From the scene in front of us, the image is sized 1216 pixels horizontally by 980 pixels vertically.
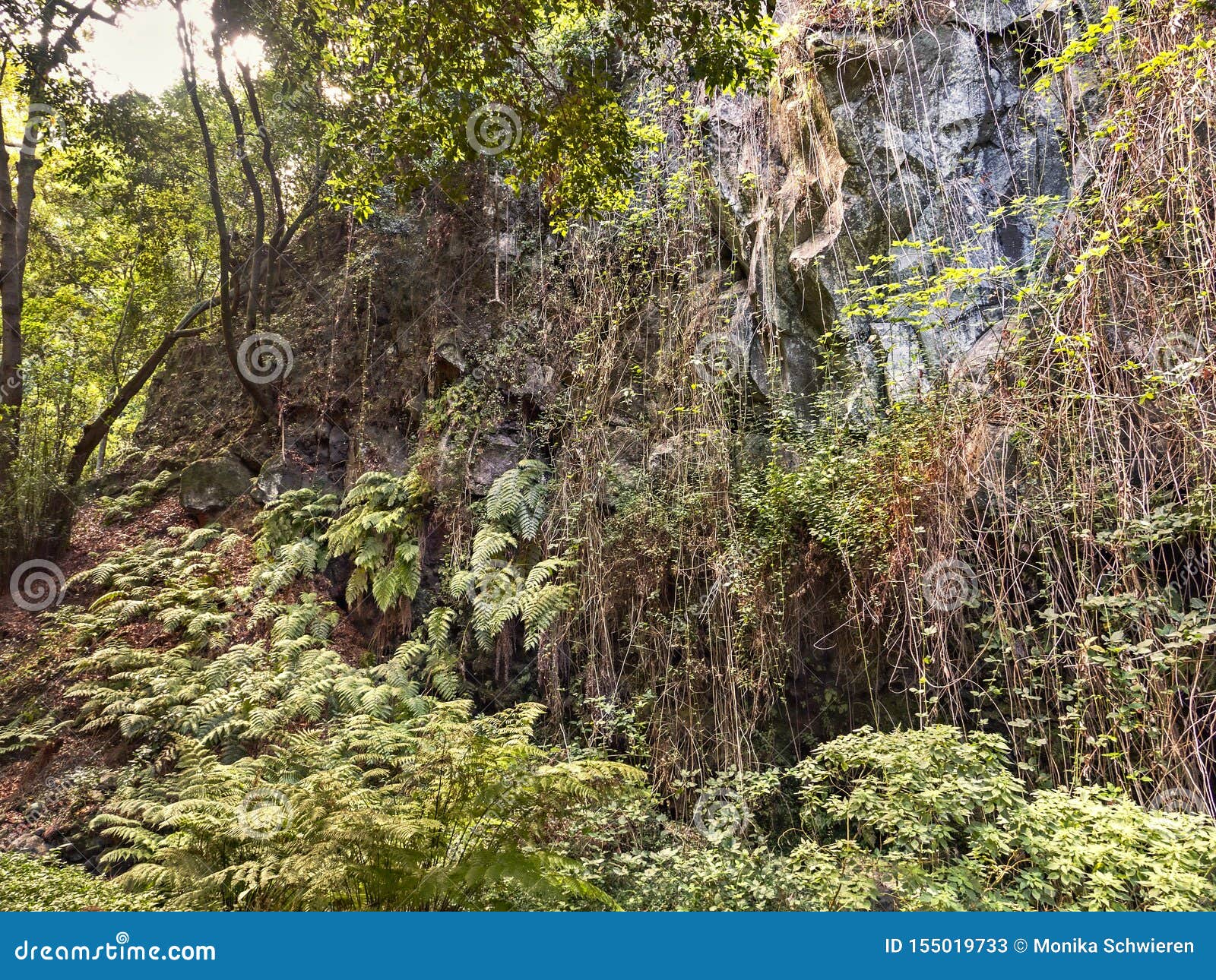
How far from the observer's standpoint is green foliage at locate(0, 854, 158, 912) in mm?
2799

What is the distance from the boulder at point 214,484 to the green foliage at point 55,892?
5.11m

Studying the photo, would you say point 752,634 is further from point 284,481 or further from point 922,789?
point 284,481

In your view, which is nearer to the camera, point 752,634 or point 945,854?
point 945,854

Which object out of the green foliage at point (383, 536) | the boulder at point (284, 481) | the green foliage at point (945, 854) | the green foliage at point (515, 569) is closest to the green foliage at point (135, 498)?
the boulder at point (284, 481)

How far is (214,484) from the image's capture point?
318 inches

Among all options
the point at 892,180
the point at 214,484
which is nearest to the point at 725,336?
the point at 892,180

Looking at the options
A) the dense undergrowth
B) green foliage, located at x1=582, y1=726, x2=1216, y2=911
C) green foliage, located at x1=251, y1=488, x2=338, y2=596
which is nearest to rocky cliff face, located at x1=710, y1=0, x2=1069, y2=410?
Result: the dense undergrowth

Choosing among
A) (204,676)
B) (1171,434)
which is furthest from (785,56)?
(204,676)

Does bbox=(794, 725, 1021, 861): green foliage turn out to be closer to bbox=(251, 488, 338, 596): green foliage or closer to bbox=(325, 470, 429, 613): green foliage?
bbox=(325, 470, 429, 613): green foliage

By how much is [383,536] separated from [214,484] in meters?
3.06

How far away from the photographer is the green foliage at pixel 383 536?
602 cm

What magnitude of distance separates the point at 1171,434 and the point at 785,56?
413 cm

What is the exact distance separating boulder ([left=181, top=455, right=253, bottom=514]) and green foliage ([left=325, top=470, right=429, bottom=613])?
2.07m

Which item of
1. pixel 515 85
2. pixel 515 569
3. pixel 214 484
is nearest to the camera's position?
pixel 515 85
